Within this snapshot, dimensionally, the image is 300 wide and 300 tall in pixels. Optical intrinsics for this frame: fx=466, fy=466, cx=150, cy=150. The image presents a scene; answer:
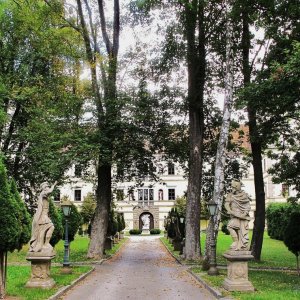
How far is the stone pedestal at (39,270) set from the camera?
12656 millimetres

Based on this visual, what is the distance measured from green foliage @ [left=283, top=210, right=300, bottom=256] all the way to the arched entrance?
55892 millimetres

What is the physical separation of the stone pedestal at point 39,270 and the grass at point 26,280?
9.4 inches

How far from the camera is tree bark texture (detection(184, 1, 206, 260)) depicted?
22.6m

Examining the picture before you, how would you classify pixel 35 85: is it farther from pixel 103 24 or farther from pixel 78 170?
pixel 78 170

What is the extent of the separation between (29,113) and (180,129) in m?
9.66

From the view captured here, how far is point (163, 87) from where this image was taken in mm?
24719

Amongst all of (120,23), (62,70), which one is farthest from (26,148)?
(120,23)

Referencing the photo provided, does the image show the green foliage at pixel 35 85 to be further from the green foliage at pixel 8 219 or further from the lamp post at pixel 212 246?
the green foliage at pixel 8 219

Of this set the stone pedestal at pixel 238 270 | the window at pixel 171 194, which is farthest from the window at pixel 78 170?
the window at pixel 171 194

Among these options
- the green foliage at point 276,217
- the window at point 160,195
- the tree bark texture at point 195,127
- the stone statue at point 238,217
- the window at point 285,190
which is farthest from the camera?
the window at point 160,195

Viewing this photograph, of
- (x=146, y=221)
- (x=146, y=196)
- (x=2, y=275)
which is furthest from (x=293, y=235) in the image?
(x=146, y=221)

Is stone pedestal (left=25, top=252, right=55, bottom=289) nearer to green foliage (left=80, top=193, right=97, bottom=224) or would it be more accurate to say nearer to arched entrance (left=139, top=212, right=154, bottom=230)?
green foliage (left=80, top=193, right=97, bottom=224)

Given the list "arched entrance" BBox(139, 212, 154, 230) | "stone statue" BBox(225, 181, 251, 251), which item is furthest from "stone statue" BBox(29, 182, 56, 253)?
"arched entrance" BBox(139, 212, 154, 230)

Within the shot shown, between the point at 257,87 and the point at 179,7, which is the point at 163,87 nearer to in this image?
the point at 179,7
